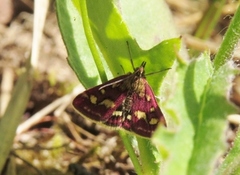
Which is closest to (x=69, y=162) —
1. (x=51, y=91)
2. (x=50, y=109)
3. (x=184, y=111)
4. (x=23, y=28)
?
(x=50, y=109)

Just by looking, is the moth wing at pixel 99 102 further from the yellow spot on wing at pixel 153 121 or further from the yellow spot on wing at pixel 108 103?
the yellow spot on wing at pixel 153 121

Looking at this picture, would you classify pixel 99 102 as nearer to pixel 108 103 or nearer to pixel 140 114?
pixel 108 103

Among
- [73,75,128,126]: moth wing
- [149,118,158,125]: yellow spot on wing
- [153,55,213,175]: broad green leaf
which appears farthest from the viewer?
[73,75,128,126]: moth wing

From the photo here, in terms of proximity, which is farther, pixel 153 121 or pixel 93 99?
pixel 93 99

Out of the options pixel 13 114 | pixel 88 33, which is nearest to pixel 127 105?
pixel 88 33

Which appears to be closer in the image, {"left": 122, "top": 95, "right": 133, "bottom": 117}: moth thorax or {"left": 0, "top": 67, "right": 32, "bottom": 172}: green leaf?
{"left": 122, "top": 95, "right": 133, "bottom": 117}: moth thorax

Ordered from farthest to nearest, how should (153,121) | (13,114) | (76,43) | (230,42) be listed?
(13,114)
(76,43)
(230,42)
(153,121)

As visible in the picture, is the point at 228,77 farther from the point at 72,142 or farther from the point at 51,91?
the point at 51,91

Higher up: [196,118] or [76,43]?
[76,43]

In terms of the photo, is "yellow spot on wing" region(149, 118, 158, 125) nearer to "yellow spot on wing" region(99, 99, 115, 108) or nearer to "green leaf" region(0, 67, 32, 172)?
"yellow spot on wing" region(99, 99, 115, 108)

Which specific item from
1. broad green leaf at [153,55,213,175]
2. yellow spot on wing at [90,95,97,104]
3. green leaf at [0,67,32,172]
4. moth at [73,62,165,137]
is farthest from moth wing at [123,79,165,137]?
green leaf at [0,67,32,172]
